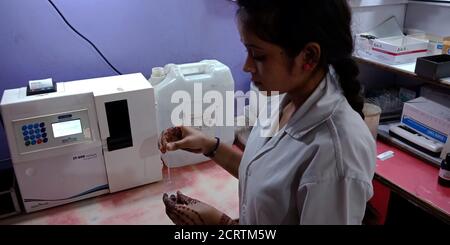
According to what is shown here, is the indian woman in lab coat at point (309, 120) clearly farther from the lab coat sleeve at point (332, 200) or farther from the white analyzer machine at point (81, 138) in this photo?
the white analyzer machine at point (81, 138)

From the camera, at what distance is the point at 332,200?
620mm

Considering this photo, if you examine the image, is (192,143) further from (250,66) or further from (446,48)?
(446,48)

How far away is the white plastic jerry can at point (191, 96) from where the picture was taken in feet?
5.10

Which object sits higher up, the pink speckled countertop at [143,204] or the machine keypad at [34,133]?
the machine keypad at [34,133]

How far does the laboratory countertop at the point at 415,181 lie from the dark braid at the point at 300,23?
2.52 ft

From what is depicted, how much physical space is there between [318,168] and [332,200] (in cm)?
6

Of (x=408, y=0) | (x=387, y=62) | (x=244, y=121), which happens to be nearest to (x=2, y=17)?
(x=244, y=121)

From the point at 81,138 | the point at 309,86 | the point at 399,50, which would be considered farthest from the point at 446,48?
the point at 81,138

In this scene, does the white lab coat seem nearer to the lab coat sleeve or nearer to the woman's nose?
the lab coat sleeve

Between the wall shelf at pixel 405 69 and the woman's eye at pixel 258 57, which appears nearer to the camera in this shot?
the woman's eye at pixel 258 57

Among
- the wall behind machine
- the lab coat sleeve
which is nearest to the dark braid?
the lab coat sleeve

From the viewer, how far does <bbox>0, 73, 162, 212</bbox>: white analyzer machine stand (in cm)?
126

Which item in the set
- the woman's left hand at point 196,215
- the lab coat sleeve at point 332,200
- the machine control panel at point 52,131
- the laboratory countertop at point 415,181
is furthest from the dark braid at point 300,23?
the machine control panel at point 52,131
